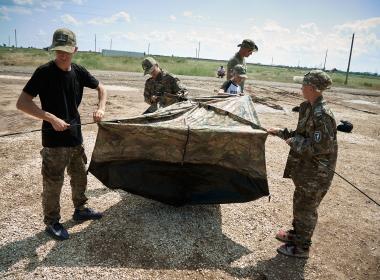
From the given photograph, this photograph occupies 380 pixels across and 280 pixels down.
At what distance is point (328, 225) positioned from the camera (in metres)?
5.20

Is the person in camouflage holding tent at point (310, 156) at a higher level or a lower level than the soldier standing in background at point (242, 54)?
lower

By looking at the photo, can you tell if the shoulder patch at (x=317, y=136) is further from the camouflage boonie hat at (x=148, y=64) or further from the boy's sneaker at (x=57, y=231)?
the camouflage boonie hat at (x=148, y=64)

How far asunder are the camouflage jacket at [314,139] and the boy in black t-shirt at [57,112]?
2.50m

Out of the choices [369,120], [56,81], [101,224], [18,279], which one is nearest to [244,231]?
[101,224]

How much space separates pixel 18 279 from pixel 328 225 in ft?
14.1

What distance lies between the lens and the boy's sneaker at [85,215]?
466 cm

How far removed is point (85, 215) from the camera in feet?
15.3


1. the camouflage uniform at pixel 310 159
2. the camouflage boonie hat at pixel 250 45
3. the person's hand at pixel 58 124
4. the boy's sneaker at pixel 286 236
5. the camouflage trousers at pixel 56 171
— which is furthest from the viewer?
the camouflage boonie hat at pixel 250 45

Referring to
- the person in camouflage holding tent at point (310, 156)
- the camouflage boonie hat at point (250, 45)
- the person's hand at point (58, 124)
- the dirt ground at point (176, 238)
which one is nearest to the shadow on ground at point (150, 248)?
the dirt ground at point (176, 238)

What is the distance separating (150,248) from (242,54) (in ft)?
16.8

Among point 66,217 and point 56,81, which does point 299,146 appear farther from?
point 66,217

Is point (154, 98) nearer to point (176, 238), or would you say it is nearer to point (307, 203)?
point (176, 238)

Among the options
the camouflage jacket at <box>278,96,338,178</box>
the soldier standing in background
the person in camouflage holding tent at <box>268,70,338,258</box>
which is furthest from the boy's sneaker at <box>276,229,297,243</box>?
the soldier standing in background

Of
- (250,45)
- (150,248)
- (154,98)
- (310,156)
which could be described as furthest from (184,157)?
(250,45)
